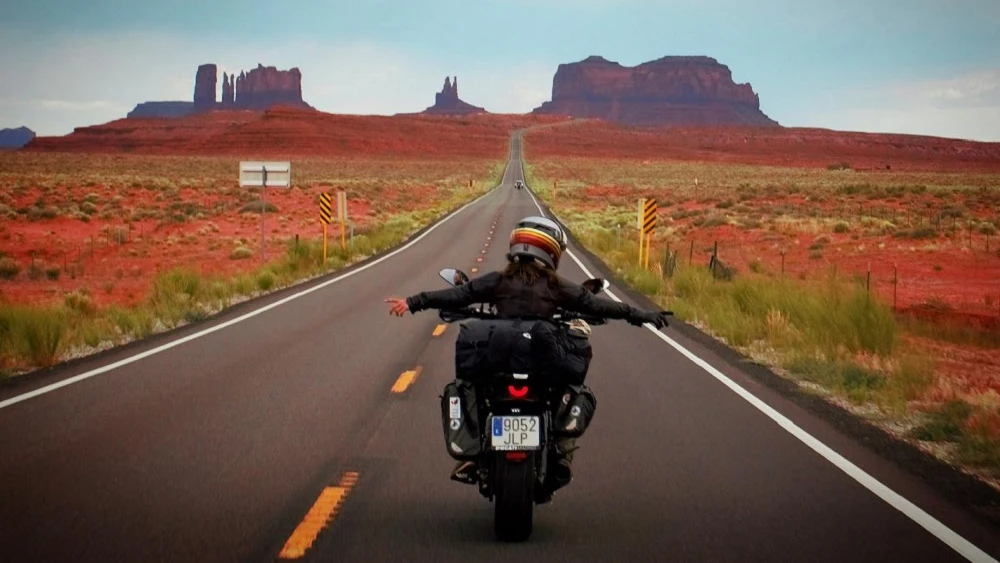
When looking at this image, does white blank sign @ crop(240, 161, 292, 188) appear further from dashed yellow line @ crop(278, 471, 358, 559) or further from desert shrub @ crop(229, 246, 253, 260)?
dashed yellow line @ crop(278, 471, 358, 559)

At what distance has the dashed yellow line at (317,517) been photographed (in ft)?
18.9

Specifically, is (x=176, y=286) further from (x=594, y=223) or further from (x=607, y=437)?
(x=594, y=223)

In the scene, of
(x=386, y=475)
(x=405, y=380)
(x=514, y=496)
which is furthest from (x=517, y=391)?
(x=405, y=380)

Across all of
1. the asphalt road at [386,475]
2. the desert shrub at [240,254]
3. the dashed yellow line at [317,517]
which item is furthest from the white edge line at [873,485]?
the desert shrub at [240,254]

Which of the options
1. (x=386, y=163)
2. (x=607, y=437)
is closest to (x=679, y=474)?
(x=607, y=437)

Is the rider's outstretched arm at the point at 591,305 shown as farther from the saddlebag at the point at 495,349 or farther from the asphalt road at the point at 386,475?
the asphalt road at the point at 386,475

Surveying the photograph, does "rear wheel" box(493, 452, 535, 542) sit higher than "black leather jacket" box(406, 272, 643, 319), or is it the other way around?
"black leather jacket" box(406, 272, 643, 319)

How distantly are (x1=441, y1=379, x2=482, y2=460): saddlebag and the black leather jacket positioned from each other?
522 millimetres

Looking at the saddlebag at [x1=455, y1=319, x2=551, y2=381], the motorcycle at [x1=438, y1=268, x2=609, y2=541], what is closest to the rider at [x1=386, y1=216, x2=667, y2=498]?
the motorcycle at [x1=438, y1=268, x2=609, y2=541]

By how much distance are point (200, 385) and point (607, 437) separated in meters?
4.54

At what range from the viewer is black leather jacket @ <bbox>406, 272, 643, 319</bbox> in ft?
20.4

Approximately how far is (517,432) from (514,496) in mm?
343

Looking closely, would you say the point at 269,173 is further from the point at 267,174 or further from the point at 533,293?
the point at 533,293

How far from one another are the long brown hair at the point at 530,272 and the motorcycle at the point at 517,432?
0.77ft
